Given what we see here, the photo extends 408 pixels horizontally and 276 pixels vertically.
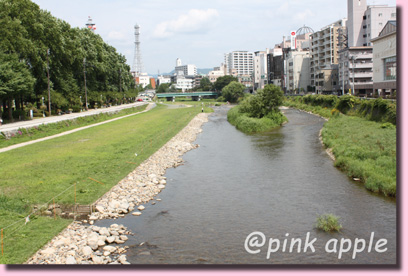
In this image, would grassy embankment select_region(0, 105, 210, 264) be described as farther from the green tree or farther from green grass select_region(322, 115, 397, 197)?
green grass select_region(322, 115, 397, 197)

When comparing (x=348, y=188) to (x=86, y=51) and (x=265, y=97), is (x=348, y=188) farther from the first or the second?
(x=86, y=51)

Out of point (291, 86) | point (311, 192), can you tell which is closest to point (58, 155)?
point (311, 192)

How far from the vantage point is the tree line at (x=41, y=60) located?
4653 cm

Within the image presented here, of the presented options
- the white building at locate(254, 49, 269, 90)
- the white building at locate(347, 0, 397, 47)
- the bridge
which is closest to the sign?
the white building at locate(254, 49, 269, 90)

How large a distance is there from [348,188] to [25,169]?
20307 millimetres

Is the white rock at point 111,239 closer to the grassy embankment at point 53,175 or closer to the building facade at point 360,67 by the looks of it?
the grassy embankment at point 53,175

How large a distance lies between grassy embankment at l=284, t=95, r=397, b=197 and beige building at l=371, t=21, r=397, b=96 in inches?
252

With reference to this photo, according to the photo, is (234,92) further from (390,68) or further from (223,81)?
(390,68)

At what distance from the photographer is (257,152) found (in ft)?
117

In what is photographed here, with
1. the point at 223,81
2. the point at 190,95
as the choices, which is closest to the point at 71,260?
the point at 190,95

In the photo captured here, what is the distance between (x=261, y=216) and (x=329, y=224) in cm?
324

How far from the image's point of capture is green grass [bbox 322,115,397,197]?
21.6m

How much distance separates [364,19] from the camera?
9975cm

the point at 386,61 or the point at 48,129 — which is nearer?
the point at 48,129
